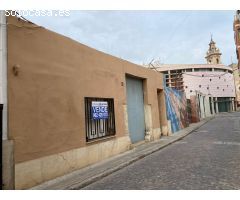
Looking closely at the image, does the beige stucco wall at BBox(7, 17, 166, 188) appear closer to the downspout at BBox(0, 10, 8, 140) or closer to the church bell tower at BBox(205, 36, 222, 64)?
the downspout at BBox(0, 10, 8, 140)

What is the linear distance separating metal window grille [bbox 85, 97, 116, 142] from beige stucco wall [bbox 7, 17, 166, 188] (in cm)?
25

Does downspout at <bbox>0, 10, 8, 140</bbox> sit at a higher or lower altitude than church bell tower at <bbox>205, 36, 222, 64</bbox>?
lower

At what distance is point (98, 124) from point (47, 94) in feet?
9.75

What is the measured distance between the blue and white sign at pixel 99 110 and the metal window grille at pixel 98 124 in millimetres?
116

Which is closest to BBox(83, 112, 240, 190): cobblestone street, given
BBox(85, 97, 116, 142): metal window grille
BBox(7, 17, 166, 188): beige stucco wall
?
BBox(7, 17, 166, 188): beige stucco wall

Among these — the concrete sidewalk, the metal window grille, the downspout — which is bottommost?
the concrete sidewalk

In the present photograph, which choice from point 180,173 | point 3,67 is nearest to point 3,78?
point 3,67

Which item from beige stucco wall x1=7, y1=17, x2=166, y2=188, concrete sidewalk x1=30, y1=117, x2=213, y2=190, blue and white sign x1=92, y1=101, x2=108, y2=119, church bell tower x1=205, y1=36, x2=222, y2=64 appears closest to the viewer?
beige stucco wall x1=7, y1=17, x2=166, y2=188

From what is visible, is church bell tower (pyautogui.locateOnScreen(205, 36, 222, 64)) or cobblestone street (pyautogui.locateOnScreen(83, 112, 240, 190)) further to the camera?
church bell tower (pyautogui.locateOnScreen(205, 36, 222, 64))

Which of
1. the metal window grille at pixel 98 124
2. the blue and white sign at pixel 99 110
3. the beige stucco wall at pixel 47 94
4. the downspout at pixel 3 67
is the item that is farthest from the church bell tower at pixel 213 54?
the downspout at pixel 3 67

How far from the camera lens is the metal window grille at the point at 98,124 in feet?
29.1

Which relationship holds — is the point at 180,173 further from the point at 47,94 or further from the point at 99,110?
the point at 47,94

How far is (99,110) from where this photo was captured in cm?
952

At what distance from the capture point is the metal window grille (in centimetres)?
887
